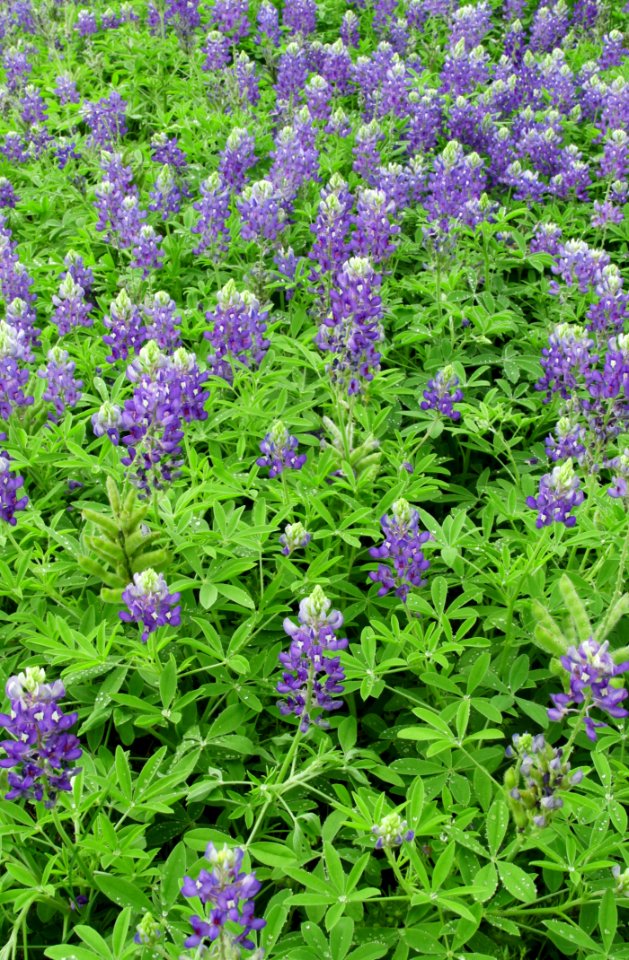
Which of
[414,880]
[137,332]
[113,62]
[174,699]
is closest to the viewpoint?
[414,880]

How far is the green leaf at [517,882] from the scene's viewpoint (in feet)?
7.27

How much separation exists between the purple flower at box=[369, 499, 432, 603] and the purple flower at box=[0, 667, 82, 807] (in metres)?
1.02

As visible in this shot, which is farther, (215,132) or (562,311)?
(215,132)

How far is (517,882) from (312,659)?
72 centimetres

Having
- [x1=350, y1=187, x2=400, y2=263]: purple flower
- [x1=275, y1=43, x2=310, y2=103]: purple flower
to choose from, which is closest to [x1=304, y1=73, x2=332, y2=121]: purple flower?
[x1=275, y1=43, x2=310, y2=103]: purple flower

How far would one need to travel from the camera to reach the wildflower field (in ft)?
7.37

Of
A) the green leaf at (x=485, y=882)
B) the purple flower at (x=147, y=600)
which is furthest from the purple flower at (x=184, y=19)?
the green leaf at (x=485, y=882)

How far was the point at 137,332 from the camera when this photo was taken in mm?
3775

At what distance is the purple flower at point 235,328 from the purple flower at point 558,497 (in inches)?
50.0

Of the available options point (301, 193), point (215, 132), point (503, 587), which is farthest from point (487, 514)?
point (215, 132)

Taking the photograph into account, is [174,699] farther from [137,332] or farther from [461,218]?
[461,218]

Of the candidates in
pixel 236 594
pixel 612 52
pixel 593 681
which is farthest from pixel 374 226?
pixel 612 52

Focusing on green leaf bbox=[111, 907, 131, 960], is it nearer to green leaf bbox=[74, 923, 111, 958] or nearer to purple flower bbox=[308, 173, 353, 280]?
green leaf bbox=[74, 923, 111, 958]

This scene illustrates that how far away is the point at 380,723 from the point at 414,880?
56 cm
